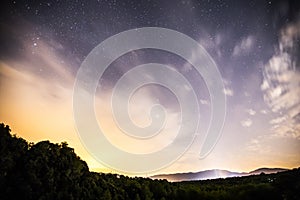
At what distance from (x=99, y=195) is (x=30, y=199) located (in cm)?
1203

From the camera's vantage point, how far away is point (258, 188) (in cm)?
6519

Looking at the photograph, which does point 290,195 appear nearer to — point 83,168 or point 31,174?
point 83,168

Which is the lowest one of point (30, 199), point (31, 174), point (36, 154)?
point (30, 199)

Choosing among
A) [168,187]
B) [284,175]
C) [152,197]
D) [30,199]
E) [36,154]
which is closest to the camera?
[30,199]

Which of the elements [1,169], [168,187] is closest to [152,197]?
[168,187]

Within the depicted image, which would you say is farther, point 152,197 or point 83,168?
point 152,197

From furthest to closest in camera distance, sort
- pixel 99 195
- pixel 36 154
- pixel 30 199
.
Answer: pixel 99 195, pixel 36 154, pixel 30 199

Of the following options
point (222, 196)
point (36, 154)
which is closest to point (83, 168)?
point (36, 154)

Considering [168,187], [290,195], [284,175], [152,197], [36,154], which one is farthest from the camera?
[168,187]

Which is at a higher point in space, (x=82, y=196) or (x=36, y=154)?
(x=36, y=154)

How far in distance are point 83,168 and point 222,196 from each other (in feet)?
111

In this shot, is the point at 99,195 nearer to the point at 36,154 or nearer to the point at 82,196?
the point at 82,196

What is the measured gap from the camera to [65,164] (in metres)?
47.2

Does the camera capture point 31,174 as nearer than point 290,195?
Yes
